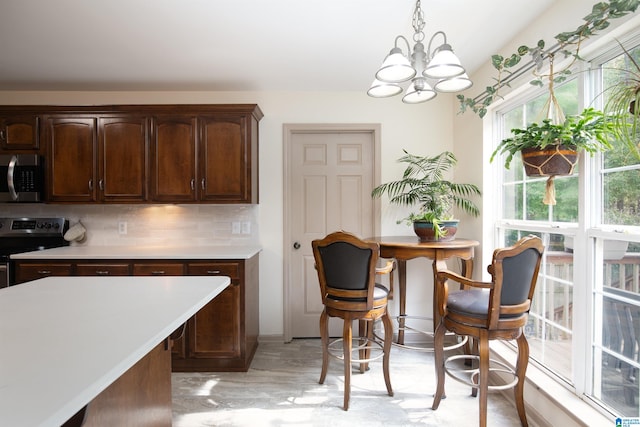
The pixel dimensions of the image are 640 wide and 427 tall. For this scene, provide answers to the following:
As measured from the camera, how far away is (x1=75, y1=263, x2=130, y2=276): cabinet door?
2.67 meters

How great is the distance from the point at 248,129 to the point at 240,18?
3.23ft

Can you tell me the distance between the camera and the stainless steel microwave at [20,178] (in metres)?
2.86

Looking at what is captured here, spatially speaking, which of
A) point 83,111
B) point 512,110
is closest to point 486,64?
point 512,110

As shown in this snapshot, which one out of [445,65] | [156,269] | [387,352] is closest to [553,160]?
[445,65]

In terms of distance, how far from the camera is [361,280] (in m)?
2.15

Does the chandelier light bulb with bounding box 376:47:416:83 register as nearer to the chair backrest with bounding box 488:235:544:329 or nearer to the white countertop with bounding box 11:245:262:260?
the chair backrest with bounding box 488:235:544:329

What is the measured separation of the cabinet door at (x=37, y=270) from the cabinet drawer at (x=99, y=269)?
97 millimetres

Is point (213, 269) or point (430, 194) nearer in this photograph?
point (213, 269)

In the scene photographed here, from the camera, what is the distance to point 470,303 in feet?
Result: 6.38

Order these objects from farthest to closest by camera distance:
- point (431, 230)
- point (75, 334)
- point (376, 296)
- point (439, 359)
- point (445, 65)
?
point (431, 230) < point (376, 296) < point (439, 359) < point (445, 65) < point (75, 334)

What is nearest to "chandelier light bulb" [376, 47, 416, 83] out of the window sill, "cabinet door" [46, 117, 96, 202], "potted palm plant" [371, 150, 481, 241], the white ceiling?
the white ceiling

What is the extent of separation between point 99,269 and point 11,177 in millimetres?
1176

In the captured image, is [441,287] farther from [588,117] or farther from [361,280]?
[588,117]

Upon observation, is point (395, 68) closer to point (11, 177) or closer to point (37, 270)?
point (37, 270)
